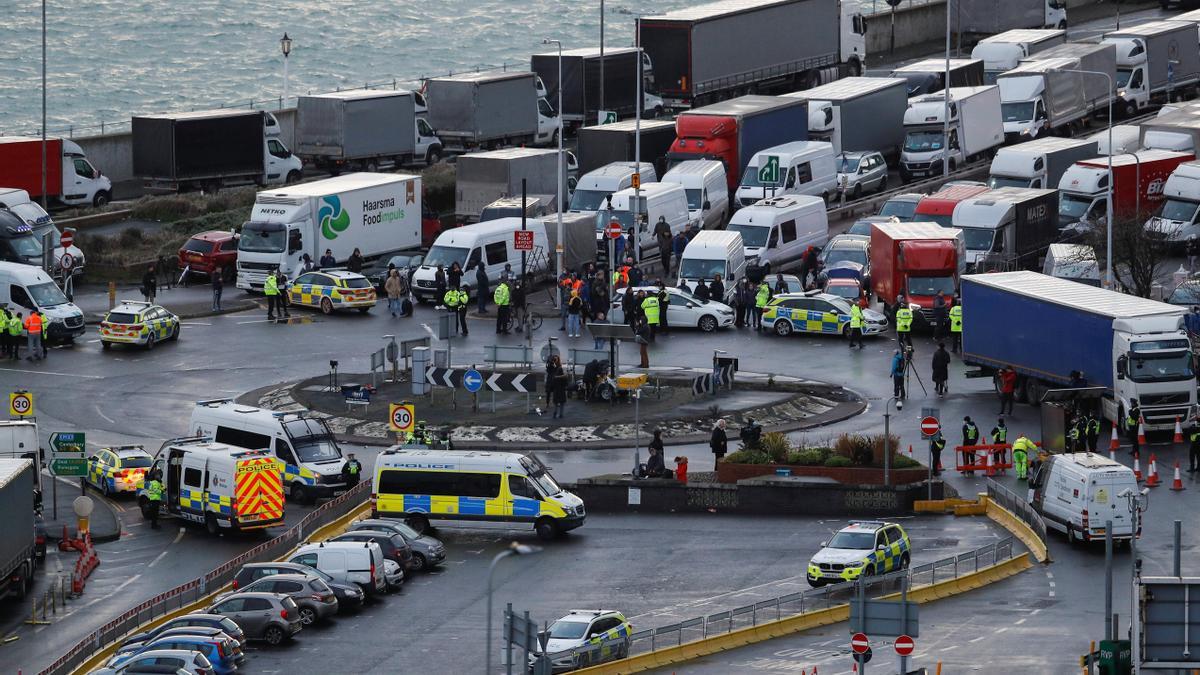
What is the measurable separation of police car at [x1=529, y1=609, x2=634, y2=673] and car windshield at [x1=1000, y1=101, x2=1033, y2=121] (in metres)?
46.5

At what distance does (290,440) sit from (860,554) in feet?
42.7

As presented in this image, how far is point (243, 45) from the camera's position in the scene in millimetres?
150250

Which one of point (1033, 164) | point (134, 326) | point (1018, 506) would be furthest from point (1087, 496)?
point (1033, 164)

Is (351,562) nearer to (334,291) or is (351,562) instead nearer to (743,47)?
(334,291)

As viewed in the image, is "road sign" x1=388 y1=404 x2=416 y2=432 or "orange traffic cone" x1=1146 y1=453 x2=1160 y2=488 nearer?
"orange traffic cone" x1=1146 y1=453 x2=1160 y2=488

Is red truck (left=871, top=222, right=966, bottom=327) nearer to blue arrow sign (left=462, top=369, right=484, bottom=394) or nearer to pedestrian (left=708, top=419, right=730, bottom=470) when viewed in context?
pedestrian (left=708, top=419, right=730, bottom=470)

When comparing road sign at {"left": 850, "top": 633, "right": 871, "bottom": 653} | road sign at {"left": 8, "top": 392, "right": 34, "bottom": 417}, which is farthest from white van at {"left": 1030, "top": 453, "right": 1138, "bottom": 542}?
road sign at {"left": 8, "top": 392, "right": 34, "bottom": 417}

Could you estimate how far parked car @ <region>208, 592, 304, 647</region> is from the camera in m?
34.6

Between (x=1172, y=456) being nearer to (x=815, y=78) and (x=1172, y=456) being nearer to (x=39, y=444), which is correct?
(x=39, y=444)

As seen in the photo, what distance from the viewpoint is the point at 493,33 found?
154 metres

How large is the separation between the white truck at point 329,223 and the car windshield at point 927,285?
1639 centimetres

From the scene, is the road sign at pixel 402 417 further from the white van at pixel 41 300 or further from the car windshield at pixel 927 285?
the car windshield at pixel 927 285

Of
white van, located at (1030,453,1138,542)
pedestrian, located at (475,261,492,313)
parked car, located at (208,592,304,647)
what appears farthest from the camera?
pedestrian, located at (475,261,492,313)

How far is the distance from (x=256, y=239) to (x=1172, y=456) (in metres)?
27.0
